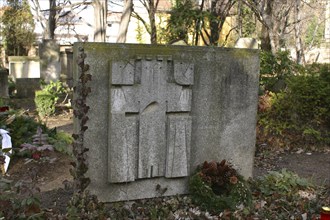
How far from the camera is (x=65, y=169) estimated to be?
6641mm

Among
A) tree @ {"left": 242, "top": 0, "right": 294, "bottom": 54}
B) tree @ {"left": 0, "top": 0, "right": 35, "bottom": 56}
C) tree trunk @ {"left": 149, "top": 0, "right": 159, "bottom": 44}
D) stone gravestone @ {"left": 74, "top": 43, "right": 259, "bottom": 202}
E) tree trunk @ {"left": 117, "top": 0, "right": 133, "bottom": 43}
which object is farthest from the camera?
tree @ {"left": 0, "top": 0, "right": 35, "bottom": 56}

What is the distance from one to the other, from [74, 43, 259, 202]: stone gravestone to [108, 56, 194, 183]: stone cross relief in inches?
→ 0.4

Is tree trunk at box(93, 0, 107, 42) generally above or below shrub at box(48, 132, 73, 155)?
above

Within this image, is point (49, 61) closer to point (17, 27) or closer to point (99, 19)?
point (99, 19)

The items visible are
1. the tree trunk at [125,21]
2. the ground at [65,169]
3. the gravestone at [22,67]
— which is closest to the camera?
the ground at [65,169]

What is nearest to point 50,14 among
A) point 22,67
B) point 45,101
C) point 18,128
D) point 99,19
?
point 22,67

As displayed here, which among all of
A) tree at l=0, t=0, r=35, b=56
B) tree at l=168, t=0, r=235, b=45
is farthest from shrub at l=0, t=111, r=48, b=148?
tree at l=0, t=0, r=35, b=56

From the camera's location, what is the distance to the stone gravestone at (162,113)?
4.66m

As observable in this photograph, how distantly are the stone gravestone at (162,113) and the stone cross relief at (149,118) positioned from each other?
1 cm

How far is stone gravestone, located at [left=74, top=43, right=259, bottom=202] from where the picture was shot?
184 inches

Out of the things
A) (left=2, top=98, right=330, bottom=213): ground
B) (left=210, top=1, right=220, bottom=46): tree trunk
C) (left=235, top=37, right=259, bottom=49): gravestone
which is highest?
(left=210, top=1, right=220, bottom=46): tree trunk

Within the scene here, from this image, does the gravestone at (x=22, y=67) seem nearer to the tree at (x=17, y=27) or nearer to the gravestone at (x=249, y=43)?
the tree at (x=17, y=27)

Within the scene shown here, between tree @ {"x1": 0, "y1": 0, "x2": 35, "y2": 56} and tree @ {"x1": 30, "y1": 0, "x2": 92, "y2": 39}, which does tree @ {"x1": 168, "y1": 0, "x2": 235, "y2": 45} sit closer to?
tree @ {"x1": 30, "y1": 0, "x2": 92, "y2": 39}

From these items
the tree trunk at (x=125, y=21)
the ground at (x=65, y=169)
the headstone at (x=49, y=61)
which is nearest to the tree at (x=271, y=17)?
the tree trunk at (x=125, y=21)
